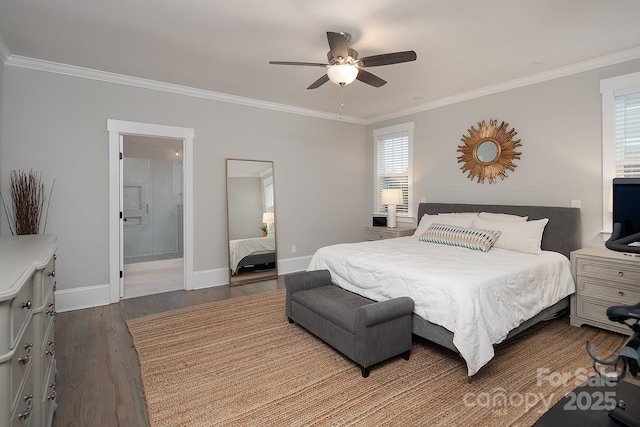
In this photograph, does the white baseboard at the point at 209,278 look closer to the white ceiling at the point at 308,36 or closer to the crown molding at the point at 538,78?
the white ceiling at the point at 308,36

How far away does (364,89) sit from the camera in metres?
4.43

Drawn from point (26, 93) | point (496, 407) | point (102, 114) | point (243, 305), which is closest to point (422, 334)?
point (496, 407)

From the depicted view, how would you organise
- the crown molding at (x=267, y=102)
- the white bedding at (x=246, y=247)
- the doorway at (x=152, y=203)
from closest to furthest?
the crown molding at (x=267, y=102) → the white bedding at (x=246, y=247) → the doorway at (x=152, y=203)

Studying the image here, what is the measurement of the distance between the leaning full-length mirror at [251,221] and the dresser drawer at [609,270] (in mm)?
3800

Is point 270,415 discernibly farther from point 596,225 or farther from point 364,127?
point 364,127

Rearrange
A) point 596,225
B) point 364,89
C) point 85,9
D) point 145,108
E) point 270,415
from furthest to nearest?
point 364,89 < point 145,108 < point 596,225 < point 85,9 < point 270,415

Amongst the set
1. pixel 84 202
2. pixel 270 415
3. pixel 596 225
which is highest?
pixel 84 202

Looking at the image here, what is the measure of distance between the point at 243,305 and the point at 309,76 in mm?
2790

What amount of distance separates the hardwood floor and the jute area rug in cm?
10

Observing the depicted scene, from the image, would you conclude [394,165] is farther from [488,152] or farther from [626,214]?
[626,214]

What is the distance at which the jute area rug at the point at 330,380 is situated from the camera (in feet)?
6.39

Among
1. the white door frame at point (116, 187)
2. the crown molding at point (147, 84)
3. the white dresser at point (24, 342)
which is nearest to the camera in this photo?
the white dresser at point (24, 342)

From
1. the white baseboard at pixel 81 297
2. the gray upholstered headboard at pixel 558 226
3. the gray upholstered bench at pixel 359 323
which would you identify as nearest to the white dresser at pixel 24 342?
the gray upholstered bench at pixel 359 323

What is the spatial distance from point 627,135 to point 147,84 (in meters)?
5.28
